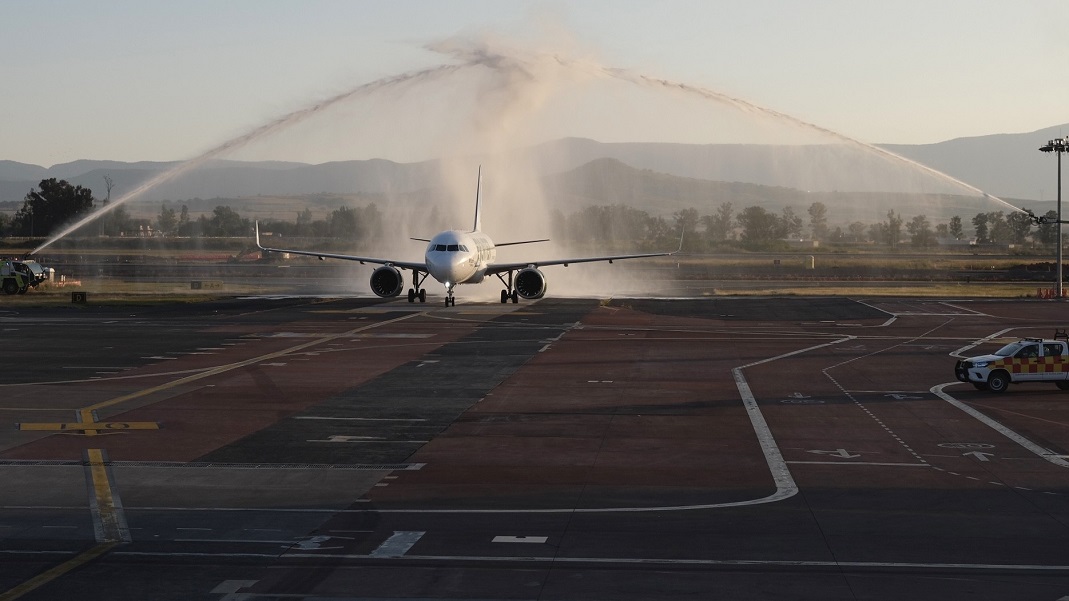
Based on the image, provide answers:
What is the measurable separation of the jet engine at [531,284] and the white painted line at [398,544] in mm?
59194

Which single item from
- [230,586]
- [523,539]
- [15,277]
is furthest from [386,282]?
[230,586]

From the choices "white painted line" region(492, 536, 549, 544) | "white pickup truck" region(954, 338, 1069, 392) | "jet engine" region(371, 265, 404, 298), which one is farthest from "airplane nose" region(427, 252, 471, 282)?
"white painted line" region(492, 536, 549, 544)

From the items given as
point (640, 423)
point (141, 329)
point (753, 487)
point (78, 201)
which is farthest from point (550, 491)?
point (78, 201)

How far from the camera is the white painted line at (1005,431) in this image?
28094 millimetres

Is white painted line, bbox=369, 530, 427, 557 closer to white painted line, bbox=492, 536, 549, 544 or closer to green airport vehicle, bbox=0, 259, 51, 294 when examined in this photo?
white painted line, bbox=492, 536, 549, 544

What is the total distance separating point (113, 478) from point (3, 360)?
85.8 ft

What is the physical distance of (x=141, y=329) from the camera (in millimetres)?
61781

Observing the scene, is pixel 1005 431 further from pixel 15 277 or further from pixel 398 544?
pixel 15 277

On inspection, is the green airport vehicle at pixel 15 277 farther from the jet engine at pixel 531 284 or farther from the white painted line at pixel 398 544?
the white painted line at pixel 398 544

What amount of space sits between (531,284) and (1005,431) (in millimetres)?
49999

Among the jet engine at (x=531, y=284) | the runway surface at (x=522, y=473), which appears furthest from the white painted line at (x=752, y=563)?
the jet engine at (x=531, y=284)

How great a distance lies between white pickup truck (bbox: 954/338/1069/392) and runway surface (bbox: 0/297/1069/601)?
84 centimetres

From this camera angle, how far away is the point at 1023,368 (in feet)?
131

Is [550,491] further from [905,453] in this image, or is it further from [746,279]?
[746,279]
